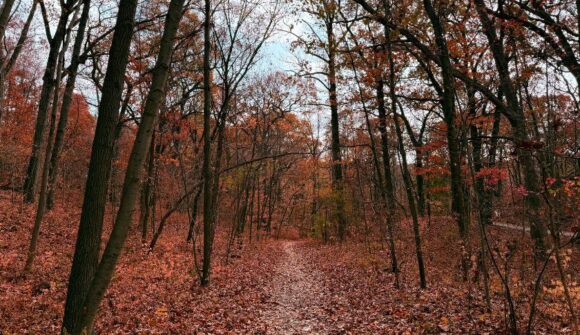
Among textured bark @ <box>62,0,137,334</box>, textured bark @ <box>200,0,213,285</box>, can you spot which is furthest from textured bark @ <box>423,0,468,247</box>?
textured bark @ <box>62,0,137,334</box>

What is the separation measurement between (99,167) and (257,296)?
6.09 metres

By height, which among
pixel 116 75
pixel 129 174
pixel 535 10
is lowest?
pixel 129 174

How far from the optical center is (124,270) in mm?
10477

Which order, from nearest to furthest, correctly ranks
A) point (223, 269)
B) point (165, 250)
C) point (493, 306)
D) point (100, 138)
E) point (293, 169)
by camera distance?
1. point (100, 138)
2. point (493, 306)
3. point (223, 269)
4. point (165, 250)
5. point (293, 169)

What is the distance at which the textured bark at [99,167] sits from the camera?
4.36 m

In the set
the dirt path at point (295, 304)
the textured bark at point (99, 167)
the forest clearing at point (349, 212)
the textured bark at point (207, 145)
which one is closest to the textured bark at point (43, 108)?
the forest clearing at point (349, 212)

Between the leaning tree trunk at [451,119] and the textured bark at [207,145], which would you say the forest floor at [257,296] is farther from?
the textured bark at [207,145]

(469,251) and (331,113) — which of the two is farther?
(331,113)

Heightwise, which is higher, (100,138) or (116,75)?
(116,75)

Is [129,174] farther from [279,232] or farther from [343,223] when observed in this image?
[279,232]

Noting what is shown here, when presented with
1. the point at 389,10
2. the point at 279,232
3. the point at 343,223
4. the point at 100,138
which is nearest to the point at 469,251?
the point at 389,10

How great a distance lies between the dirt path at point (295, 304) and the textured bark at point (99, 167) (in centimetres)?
342

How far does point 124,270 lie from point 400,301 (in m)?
7.64

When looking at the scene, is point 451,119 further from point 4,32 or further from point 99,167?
point 4,32
